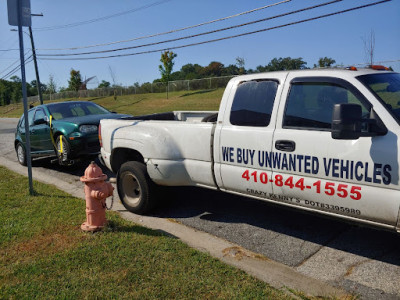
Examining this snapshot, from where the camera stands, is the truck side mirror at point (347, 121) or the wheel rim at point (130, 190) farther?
the wheel rim at point (130, 190)

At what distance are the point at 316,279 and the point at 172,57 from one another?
139 ft

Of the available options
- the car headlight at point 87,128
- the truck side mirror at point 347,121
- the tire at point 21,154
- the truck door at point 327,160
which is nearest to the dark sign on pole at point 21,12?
the car headlight at point 87,128

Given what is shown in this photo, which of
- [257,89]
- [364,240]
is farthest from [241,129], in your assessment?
[364,240]

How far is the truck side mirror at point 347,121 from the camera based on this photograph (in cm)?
298

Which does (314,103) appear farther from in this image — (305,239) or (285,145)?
(305,239)

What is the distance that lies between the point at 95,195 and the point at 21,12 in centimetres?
343

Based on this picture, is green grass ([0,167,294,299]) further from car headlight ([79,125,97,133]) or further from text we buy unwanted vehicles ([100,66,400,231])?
car headlight ([79,125,97,133])

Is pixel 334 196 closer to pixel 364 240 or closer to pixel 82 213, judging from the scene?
pixel 364 240

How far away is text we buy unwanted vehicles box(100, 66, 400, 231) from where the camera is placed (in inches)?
122

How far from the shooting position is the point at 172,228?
473cm

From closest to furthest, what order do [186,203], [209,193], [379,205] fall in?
[379,205], [186,203], [209,193]

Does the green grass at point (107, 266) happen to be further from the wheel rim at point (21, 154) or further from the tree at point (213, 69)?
the tree at point (213, 69)

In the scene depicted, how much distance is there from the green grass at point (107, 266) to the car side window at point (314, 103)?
1573mm

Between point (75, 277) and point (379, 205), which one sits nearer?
point (379, 205)
